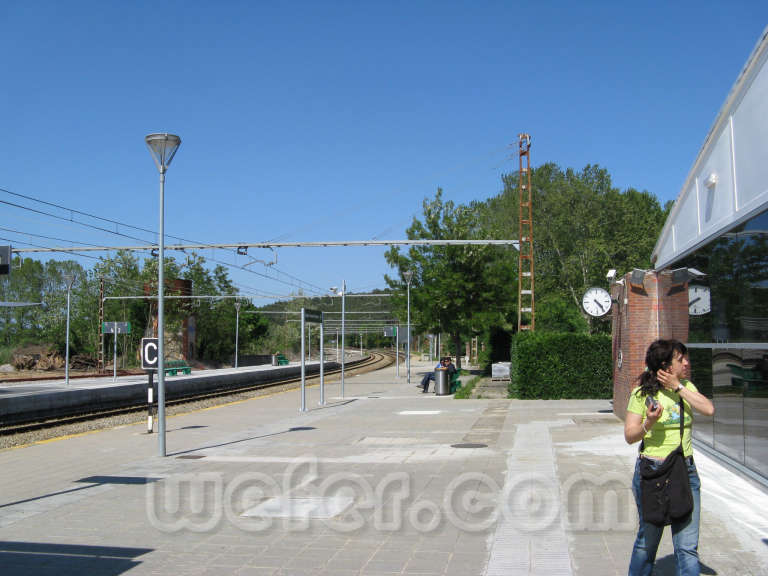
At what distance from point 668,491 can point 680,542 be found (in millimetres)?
334

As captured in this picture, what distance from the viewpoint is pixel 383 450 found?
12.6 m

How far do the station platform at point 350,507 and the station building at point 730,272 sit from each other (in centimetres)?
71

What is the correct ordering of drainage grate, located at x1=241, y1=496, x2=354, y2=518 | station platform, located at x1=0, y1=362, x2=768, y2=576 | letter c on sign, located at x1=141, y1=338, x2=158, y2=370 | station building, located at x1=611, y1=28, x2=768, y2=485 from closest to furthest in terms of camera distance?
1. station platform, located at x1=0, y1=362, x2=768, y2=576
2. drainage grate, located at x1=241, y1=496, x2=354, y2=518
3. station building, located at x1=611, y1=28, x2=768, y2=485
4. letter c on sign, located at x1=141, y1=338, x2=158, y2=370

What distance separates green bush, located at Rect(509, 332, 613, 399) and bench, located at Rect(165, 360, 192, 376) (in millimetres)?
23514

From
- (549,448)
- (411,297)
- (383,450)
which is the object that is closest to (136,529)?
(383,450)

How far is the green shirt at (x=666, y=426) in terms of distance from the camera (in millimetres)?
4660

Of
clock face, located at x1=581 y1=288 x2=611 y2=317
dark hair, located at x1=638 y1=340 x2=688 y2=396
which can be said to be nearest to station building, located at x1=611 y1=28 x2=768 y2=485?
dark hair, located at x1=638 y1=340 x2=688 y2=396

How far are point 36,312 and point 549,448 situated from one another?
65.3 m

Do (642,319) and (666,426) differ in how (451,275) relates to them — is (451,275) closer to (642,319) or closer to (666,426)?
(642,319)

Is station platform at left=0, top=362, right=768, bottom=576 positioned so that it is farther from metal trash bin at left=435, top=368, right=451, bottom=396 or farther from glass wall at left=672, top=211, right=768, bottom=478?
metal trash bin at left=435, top=368, right=451, bottom=396

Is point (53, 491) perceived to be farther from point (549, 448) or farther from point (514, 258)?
point (514, 258)

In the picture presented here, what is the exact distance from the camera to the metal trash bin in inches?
1099

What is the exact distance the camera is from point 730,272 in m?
9.62

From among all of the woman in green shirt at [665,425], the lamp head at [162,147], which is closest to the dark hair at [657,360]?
the woman in green shirt at [665,425]
